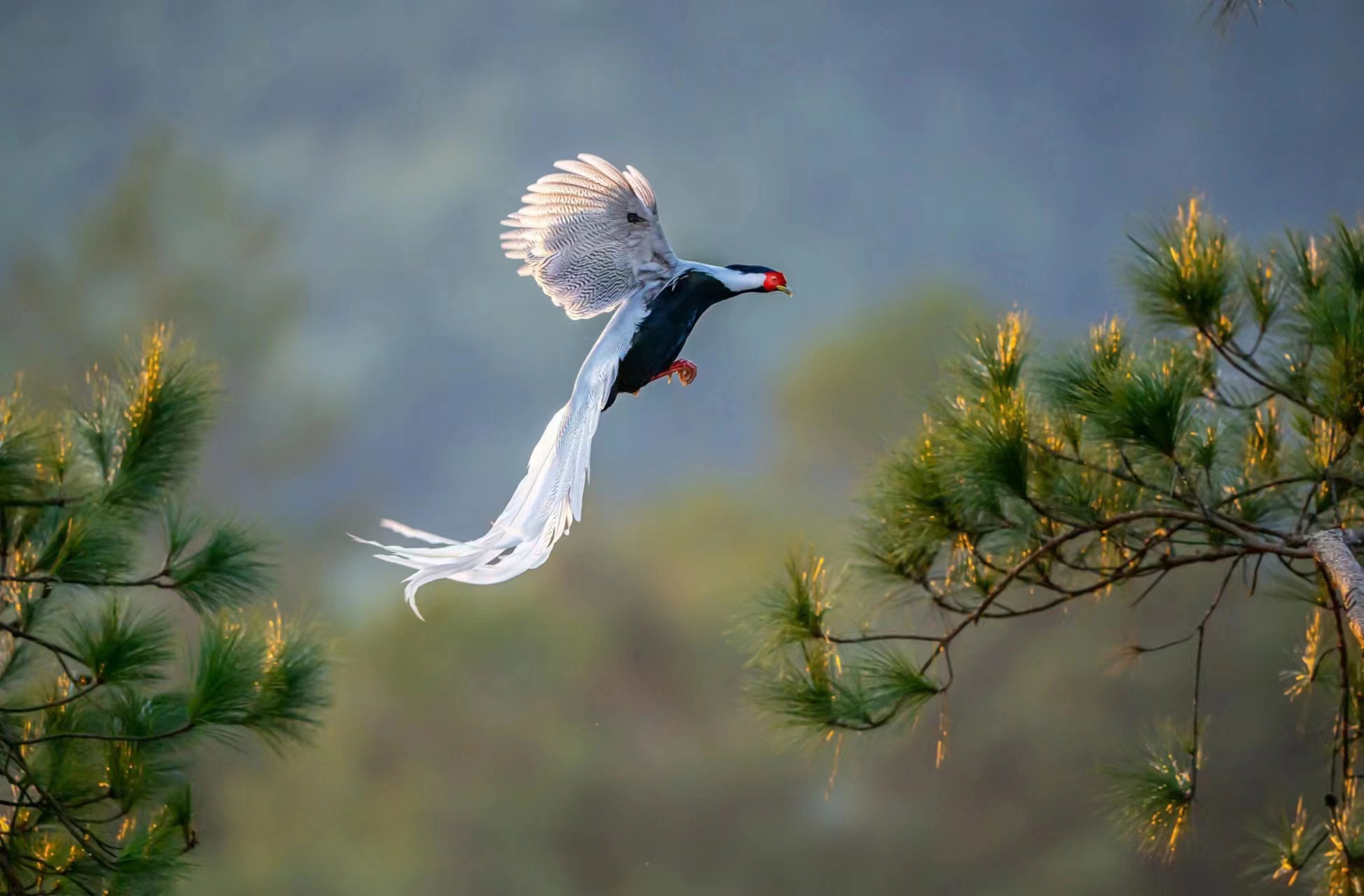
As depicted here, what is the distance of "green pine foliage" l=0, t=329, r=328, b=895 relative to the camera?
151cm

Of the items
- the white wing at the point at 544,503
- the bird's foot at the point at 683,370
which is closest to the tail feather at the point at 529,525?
the white wing at the point at 544,503

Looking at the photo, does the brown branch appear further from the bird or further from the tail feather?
the tail feather

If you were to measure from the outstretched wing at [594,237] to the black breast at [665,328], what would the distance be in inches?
1.5

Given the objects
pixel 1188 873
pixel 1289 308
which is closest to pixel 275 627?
pixel 1289 308

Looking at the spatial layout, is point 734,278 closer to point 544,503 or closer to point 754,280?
point 754,280

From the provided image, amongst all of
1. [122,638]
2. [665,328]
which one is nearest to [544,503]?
[665,328]

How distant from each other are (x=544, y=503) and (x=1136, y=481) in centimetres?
75

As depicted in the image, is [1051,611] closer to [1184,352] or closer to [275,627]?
[1184,352]

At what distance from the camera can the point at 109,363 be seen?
9.84ft

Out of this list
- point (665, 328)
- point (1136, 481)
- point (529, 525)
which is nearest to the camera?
point (529, 525)

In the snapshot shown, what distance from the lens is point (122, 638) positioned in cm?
150

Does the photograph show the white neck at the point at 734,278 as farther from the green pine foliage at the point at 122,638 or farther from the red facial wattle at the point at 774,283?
the green pine foliage at the point at 122,638

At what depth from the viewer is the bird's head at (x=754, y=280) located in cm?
115

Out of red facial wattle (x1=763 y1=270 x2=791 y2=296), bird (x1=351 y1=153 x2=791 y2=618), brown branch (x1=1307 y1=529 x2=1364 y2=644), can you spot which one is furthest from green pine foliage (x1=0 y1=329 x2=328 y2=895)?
brown branch (x1=1307 y1=529 x2=1364 y2=644)
